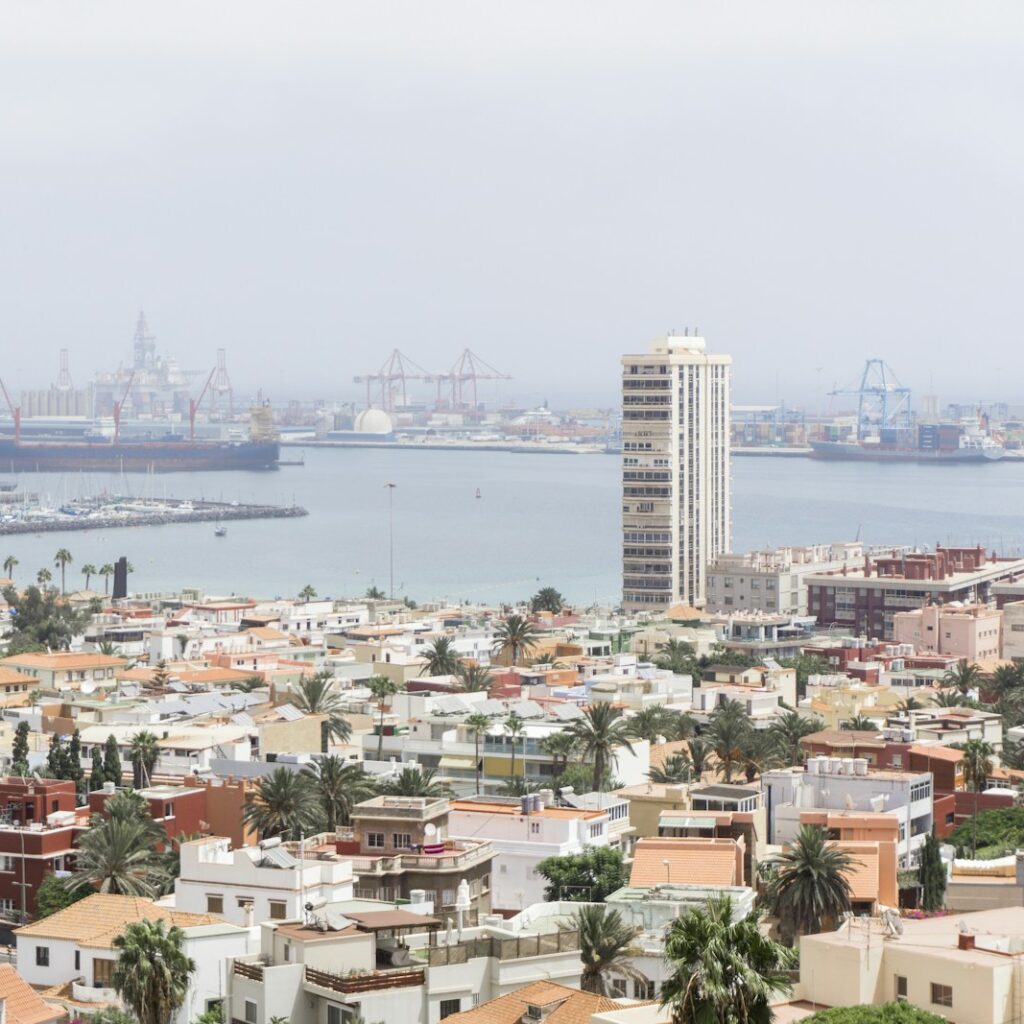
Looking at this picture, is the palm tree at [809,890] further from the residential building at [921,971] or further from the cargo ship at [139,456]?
the cargo ship at [139,456]

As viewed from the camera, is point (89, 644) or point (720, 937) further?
point (89, 644)

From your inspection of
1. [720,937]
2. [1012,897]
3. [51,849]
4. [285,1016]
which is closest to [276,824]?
[51,849]

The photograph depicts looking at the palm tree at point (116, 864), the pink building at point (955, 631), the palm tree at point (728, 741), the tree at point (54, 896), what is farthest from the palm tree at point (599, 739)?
the pink building at point (955, 631)

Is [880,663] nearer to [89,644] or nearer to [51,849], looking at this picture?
[89,644]

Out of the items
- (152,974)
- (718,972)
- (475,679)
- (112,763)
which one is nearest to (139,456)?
(475,679)

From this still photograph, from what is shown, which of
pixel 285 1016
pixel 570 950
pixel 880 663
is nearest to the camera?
pixel 285 1016

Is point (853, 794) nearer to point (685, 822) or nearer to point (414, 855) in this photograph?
point (685, 822)

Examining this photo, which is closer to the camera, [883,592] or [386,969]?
[386,969]
